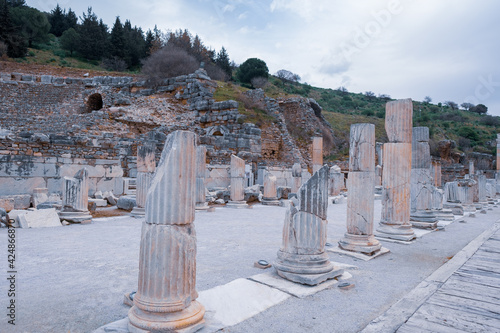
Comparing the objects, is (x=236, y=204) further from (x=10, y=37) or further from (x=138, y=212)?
(x=10, y=37)

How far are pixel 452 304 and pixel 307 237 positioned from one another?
181 cm

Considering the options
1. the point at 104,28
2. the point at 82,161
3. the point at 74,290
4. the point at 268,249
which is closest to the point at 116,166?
the point at 82,161

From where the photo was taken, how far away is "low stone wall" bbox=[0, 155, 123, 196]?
1068 cm

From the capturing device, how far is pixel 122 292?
12.5 ft

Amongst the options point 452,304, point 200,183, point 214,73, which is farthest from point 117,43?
point 452,304

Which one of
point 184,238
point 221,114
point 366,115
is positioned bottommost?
point 184,238

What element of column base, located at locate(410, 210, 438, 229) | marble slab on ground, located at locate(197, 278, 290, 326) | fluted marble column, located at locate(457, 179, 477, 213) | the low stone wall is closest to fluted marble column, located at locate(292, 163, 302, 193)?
fluted marble column, located at locate(457, 179, 477, 213)

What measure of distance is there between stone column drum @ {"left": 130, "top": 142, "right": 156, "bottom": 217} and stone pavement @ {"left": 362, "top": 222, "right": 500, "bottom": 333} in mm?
8181

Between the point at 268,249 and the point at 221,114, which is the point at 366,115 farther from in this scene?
the point at 268,249

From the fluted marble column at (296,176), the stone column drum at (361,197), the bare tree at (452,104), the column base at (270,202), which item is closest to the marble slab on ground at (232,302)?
the stone column drum at (361,197)

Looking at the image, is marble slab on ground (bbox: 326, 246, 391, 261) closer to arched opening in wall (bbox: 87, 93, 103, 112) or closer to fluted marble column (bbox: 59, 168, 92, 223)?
fluted marble column (bbox: 59, 168, 92, 223)

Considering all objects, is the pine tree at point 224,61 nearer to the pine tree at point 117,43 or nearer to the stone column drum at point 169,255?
the pine tree at point 117,43

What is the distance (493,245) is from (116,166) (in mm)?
12825

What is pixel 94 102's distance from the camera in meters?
29.4
